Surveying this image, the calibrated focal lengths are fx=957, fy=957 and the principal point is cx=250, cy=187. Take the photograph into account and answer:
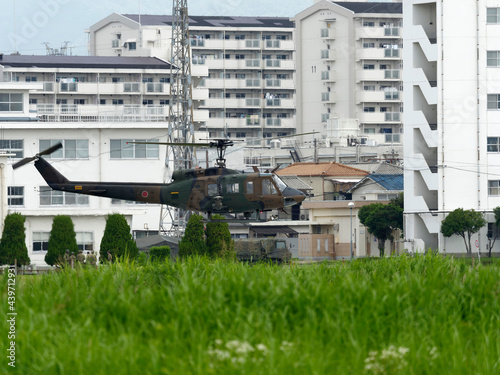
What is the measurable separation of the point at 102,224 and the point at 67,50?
7449 cm

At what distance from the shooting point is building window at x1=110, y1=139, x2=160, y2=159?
60.2m

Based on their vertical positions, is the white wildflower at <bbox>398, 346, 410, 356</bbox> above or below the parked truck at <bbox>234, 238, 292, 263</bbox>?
above

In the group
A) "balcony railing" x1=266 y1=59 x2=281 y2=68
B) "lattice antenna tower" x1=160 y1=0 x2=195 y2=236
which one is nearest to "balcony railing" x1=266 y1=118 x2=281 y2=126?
"balcony railing" x1=266 y1=59 x2=281 y2=68

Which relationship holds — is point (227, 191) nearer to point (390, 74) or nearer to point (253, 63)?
point (390, 74)

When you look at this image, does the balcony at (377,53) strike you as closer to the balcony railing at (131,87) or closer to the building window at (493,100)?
the balcony railing at (131,87)

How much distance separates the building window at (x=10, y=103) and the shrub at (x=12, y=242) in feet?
51.2

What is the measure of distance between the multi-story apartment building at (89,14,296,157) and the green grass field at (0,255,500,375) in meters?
101

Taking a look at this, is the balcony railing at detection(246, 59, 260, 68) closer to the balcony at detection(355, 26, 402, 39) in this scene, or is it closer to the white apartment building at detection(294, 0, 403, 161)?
the white apartment building at detection(294, 0, 403, 161)

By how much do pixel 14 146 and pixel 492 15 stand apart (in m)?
32.9

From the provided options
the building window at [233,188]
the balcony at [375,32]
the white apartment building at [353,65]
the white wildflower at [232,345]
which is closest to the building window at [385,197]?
the white apartment building at [353,65]

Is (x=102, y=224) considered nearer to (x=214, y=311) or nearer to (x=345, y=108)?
(x=214, y=311)

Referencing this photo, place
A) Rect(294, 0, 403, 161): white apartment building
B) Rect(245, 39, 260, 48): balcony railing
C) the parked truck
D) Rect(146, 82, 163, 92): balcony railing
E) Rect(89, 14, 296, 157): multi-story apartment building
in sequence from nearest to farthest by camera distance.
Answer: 1. the parked truck
2. Rect(146, 82, 163, 92): balcony railing
3. Rect(294, 0, 403, 161): white apartment building
4. Rect(89, 14, 296, 157): multi-story apartment building
5. Rect(245, 39, 260, 48): balcony railing

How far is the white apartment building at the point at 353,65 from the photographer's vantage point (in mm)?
113750

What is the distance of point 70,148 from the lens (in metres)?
60.1
